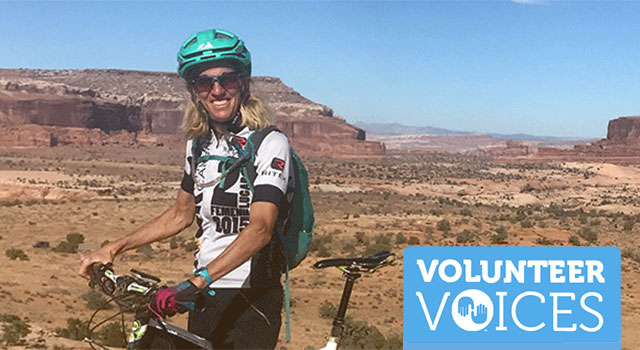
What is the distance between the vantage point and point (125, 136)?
10200cm

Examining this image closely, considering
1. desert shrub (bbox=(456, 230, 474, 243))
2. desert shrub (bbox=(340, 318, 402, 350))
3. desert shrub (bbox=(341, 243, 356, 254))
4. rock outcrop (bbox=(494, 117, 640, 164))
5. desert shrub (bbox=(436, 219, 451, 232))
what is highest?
rock outcrop (bbox=(494, 117, 640, 164))

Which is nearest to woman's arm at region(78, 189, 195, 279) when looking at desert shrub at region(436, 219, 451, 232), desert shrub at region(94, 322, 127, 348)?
desert shrub at region(94, 322, 127, 348)

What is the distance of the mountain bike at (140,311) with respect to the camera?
2121mm

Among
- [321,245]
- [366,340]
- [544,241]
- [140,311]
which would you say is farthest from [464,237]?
[140,311]

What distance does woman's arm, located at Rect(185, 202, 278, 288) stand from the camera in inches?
92.0

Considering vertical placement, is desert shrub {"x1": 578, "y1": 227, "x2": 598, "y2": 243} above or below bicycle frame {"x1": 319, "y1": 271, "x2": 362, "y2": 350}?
below

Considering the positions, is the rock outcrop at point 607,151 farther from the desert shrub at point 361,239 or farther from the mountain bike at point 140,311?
the mountain bike at point 140,311

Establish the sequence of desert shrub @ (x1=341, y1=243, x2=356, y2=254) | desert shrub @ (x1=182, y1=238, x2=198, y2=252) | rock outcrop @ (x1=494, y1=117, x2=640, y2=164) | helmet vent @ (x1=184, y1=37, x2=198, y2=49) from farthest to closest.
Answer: rock outcrop @ (x1=494, y1=117, x2=640, y2=164)
desert shrub @ (x1=341, y1=243, x2=356, y2=254)
desert shrub @ (x1=182, y1=238, x2=198, y2=252)
helmet vent @ (x1=184, y1=37, x2=198, y2=49)

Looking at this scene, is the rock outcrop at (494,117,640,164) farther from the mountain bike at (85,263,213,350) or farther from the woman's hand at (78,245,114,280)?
the mountain bike at (85,263,213,350)

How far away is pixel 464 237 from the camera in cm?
2028

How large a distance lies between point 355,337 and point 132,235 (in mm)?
7817

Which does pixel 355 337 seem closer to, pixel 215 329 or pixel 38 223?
pixel 215 329

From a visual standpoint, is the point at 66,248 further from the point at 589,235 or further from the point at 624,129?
the point at 624,129

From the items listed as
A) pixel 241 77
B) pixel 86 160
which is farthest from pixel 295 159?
pixel 86 160
